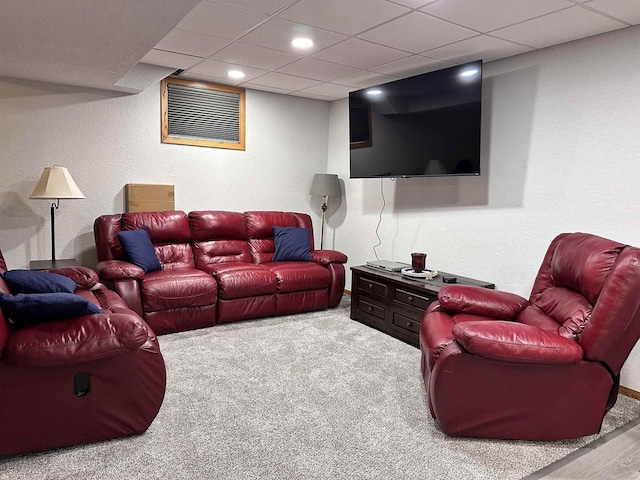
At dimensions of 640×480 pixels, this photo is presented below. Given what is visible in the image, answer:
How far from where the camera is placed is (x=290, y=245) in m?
5.06

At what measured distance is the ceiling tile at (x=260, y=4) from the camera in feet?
9.20

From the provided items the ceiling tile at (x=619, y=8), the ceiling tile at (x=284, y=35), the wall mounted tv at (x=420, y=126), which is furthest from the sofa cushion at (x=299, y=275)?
the ceiling tile at (x=619, y=8)

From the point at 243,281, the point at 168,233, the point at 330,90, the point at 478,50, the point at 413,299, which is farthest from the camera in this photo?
the point at 330,90

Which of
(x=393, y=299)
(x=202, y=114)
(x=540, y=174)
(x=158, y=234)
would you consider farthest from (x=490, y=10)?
(x=158, y=234)

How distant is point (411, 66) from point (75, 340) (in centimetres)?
341

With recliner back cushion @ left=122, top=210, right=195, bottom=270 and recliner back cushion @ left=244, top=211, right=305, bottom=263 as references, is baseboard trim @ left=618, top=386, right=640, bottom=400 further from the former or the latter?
recliner back cushion @ left=122, top=210, right=195, bottom=270

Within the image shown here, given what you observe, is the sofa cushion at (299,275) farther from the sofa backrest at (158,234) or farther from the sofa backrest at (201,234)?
the sofa backrest at (158,234)

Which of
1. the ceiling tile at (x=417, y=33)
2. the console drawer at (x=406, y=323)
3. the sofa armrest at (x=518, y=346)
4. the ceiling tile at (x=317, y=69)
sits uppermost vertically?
the ceiling tile at (x=317, y=69)

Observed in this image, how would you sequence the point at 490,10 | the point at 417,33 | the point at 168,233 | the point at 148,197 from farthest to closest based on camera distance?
the point at 148,197
the point at 168,233
the point at 417,33
the point at 490,10

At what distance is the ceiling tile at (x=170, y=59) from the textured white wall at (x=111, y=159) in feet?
1.98

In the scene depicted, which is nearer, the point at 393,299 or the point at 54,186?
the point at 54,186

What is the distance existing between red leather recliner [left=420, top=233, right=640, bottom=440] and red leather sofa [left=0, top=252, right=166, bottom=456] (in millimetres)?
1476

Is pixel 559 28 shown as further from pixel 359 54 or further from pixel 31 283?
pixel 31 283

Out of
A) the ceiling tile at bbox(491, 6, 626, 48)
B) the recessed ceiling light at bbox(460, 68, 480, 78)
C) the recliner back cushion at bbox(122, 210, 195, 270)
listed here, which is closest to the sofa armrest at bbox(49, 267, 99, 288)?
the recliner back cushion at bbox(122, 210, 195, 270)
